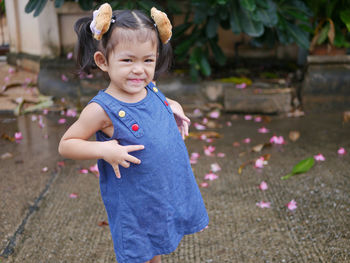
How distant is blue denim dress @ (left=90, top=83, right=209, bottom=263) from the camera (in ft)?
5.04

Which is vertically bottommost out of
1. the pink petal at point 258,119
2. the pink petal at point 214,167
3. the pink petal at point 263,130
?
the pink petal at point 258,119

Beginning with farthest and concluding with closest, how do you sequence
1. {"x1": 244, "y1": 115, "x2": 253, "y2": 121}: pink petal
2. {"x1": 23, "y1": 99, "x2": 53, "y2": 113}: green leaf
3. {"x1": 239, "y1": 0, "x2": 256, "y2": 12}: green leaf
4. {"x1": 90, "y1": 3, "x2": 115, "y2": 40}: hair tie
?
{"x1": 23, "y1": 99, "x2": 53, "y2": 113}: green leaf
{"x1": 244, "y1": 115, "x2": 253, "y2": 121}: pink petal
{"x1": 239, "y1": 0, "x2": 256, "y2": 12}: green leaf
{"x1": 90, "y1": 3, "x2": 115, "y2": 40}: hair tie

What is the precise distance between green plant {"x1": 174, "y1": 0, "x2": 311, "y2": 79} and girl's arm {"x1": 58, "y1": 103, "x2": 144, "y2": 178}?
2.33 meters

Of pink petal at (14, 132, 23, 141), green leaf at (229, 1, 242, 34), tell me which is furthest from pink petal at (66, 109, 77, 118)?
green leaf at (229, 1, 242, 34)

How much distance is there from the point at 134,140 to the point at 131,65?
0.85ft

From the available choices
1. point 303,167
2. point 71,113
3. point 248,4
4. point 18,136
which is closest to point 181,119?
point 303,167

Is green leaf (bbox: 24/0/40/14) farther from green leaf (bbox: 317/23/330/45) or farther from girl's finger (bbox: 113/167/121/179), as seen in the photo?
girl's finger (bbox: 113/167/121/179)

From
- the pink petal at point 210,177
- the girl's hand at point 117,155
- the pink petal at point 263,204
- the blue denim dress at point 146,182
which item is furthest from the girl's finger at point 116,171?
the pink petal at point 210,177

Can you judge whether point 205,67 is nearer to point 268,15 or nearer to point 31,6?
point 268,15

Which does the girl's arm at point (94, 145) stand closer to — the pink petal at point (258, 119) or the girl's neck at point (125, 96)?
the girl's neck at point (125, 96)

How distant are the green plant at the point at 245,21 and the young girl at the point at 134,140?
2.17 metres

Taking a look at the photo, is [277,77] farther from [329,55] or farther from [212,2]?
[212,2]

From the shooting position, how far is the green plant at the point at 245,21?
3750mm

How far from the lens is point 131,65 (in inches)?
58.3
